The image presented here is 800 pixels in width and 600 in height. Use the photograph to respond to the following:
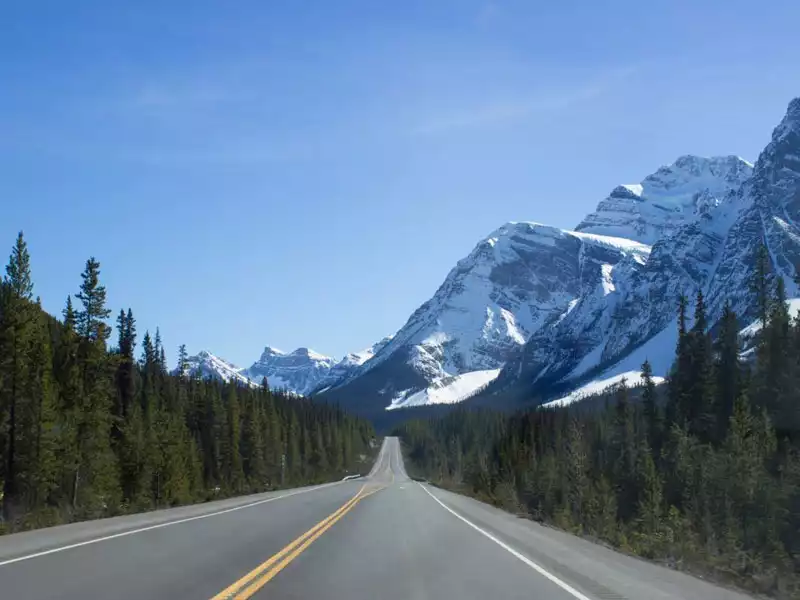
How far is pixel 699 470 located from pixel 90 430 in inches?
1680

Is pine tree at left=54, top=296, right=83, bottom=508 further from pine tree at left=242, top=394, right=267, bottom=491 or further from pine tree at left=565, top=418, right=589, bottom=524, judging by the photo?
pine tree at left=242, top=394, right=267, bottom=491

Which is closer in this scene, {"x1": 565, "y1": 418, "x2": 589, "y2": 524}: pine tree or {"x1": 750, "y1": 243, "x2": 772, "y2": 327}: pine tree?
{"x1": 565, "y1": 418, "x2": 589, "y2": 524}: pine tree

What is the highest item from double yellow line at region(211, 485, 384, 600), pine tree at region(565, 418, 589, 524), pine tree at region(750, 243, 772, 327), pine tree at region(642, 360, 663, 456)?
pine tree at region(750, 243, 772, 327)

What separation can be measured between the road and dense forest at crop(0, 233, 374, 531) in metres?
5.95

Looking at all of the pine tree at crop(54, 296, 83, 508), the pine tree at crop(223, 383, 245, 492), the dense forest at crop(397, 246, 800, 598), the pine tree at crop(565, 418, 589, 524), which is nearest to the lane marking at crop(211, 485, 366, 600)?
the dense forest at crop(397, 246, 800, 598)

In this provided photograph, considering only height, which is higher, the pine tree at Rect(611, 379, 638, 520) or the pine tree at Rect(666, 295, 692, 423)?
the pine tree at Rect(666, 295, 692, 423)

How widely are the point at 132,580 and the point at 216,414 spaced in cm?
8760

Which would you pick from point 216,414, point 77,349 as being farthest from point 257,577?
point 216,414

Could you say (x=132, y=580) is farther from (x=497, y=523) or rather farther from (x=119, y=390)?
(x=119, y=390)

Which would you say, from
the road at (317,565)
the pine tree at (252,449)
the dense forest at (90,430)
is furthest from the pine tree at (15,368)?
the pine tree at (252,449)

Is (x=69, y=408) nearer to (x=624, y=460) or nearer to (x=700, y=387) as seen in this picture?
(x=624, y=460)

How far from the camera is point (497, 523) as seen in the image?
28344 millimetres

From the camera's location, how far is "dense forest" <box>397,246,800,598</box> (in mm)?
28484

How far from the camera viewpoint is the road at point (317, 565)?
11625 millimetres
